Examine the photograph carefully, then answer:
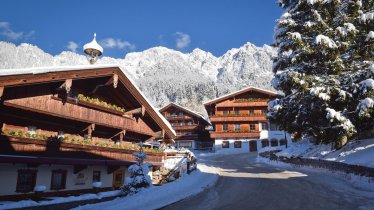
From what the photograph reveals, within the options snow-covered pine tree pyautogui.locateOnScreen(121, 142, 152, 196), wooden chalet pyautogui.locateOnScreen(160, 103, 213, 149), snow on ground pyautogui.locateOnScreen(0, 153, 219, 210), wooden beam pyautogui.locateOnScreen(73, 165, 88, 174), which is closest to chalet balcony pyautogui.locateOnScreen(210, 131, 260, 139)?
wooden chalet pyautogui.locateOnScreen(160, 103, 213, 149)

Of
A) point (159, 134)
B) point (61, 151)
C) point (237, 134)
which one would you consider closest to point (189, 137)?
point (237, 134)

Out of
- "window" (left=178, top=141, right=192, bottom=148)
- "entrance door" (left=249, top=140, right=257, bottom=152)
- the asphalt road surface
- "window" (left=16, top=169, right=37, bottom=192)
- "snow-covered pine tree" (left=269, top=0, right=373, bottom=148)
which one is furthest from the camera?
"window" (left=178, top=141, right=192, bottom=148)

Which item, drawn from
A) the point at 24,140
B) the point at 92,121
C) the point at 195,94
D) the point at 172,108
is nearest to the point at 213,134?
the point at 172,108

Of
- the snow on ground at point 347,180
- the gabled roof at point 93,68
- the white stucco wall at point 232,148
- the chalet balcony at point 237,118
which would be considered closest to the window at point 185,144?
the white stucco wall at point 232,148

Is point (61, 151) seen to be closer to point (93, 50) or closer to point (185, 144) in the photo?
point (93, 50)

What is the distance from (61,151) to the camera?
16141 millimetres

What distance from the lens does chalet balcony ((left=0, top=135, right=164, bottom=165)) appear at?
1381 cm

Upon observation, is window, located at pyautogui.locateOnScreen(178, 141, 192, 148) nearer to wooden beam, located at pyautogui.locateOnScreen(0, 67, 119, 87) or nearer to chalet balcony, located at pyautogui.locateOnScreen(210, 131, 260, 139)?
chalet balcony, located at pyautogui.locateOnScreen(210, 131, 260, 139)

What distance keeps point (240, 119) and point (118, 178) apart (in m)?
36.5

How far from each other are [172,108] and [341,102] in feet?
152

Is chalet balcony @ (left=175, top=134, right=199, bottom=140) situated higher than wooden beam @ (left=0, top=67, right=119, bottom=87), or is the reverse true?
wooden beam @ (left=0, top=67, right=119, bottom=87)

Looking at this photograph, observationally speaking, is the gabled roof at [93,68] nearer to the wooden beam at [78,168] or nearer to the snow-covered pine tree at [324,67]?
the wooden beam at [78,168]

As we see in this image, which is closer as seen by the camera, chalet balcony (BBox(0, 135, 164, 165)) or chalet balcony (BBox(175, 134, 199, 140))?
chalet balcony (BBox(0, 135, 164, 165))

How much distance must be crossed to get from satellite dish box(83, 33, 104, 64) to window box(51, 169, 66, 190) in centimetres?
877
